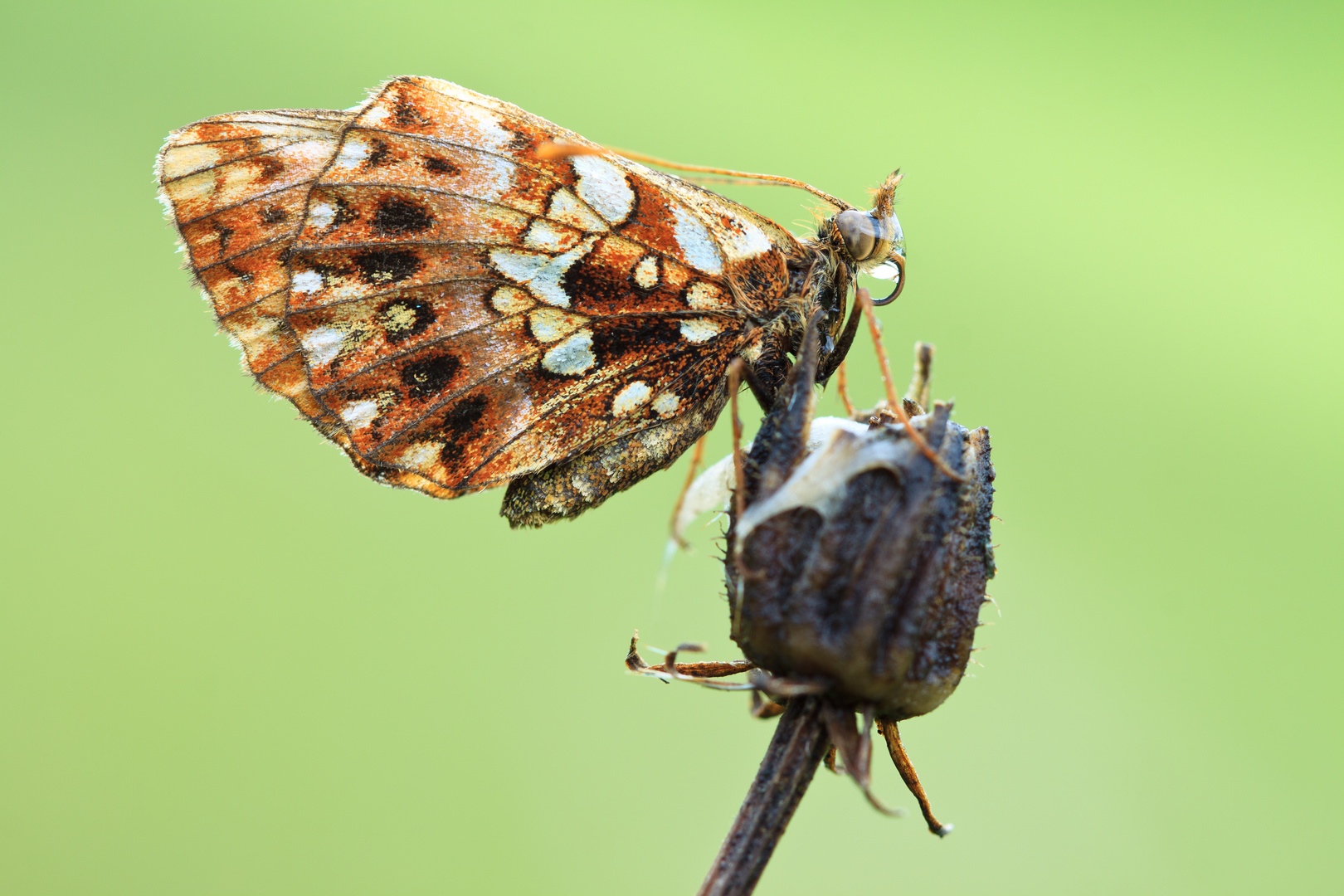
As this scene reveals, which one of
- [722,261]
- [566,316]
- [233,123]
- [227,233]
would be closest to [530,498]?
[566,316]

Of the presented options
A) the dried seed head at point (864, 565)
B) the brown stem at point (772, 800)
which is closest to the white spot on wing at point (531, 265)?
the dried seed head at point (864, 565)

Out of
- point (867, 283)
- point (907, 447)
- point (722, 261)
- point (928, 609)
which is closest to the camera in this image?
point (928, 609)

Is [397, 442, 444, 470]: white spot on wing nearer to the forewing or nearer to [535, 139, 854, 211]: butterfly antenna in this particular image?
the forewing

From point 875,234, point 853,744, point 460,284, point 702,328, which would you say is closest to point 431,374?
point 460,284

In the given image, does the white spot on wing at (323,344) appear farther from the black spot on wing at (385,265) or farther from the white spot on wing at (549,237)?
the white spot on wing at (549,237)

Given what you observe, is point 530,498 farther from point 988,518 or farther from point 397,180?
point 988,518

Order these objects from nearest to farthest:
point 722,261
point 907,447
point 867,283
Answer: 1. point 907,447
2. point 722,261
3. point 867,283

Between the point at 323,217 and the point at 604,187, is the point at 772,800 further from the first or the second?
the point at 323,217
